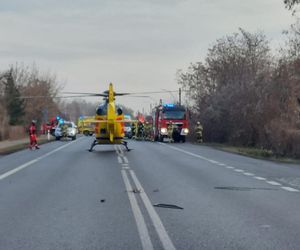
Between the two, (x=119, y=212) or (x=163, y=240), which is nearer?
(x=163, y=240)

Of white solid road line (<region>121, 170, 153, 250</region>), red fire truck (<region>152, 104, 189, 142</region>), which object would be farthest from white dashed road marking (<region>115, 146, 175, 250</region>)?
red fire truck (<region>152, 104, 189, 142</region>)

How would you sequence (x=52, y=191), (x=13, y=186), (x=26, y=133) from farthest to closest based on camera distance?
1. (x=26, y=133)
2. (x=13, y=186)
3. (x=52, y=191)

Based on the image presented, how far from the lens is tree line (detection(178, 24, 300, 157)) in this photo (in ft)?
119

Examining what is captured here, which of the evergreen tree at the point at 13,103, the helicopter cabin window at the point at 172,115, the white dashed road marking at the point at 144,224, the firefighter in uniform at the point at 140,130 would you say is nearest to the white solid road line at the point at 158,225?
the white dashed road marking at the point at 144,224

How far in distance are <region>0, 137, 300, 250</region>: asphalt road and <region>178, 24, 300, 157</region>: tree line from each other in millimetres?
13680

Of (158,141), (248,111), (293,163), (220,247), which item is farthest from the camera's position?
(158,141)

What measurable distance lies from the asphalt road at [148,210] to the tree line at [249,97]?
44.9ft

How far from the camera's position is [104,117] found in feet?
118

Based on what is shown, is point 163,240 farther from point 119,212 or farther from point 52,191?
point 52,191

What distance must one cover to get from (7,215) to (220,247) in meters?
4.37

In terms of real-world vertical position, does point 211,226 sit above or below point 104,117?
below

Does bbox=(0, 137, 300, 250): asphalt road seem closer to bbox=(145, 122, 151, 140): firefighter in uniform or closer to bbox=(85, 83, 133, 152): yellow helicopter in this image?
bbox=(85, 83, 133, 152): yellow helicopter

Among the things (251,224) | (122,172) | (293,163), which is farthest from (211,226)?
(293,163)

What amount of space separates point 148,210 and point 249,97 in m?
33.9
